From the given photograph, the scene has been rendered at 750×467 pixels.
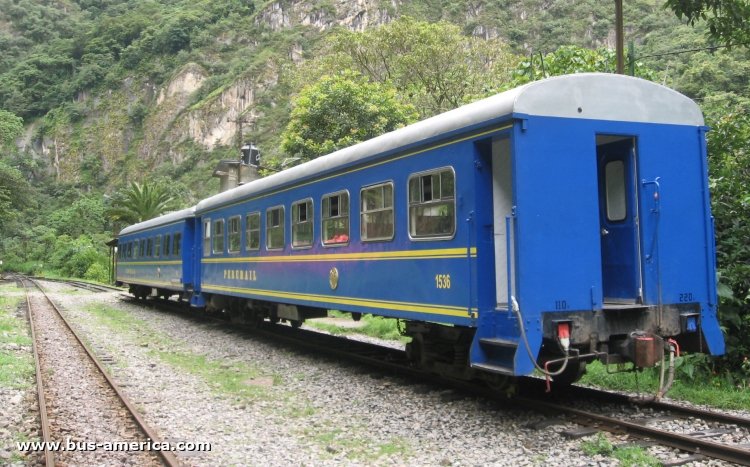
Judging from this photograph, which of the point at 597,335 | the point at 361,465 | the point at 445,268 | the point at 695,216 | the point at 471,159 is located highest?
the point at 471,159

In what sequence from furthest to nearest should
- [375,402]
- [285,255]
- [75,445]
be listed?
[285,255] < [375,402] < [75,445]

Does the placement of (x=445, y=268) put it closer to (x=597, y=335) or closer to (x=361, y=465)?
(x=597, y=335)

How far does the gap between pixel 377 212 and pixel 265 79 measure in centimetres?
8880

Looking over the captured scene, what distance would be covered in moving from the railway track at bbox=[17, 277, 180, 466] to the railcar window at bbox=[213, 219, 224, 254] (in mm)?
3813

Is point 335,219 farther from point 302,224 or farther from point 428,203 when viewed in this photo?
point 428,203

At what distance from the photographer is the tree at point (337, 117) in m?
22.4

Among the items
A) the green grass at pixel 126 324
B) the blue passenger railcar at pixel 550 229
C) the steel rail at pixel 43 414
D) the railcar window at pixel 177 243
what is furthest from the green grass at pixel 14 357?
the blue passenger railcar at pixel 550 229

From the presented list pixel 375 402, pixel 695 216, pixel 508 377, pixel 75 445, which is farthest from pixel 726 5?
pixel 75 445

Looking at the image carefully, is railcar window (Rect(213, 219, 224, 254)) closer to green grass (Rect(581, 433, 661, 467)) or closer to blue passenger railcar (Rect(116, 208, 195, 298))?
blue passenger railcar (Rect(116, 208, 195, 298))

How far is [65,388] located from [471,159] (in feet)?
20.3

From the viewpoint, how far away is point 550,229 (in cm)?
614

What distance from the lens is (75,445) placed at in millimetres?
6031

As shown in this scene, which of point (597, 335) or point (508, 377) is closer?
point (597, 335)

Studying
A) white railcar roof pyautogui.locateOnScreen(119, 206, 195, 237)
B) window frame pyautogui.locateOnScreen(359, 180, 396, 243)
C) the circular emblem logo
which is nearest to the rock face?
white railcar roof pyautogui.locateOnScreen(119, 206, 195, 237)
